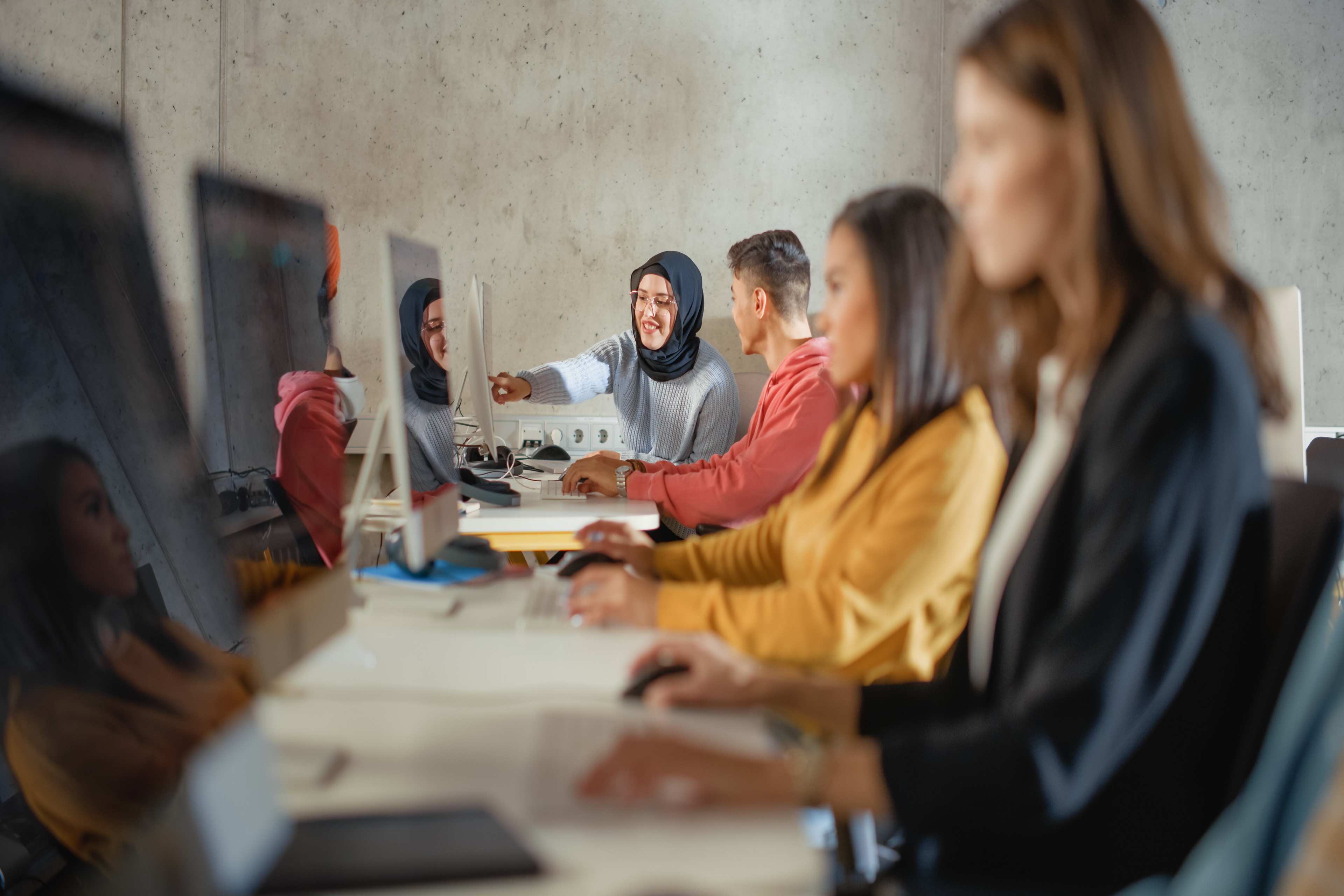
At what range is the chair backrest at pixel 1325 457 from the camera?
239cm

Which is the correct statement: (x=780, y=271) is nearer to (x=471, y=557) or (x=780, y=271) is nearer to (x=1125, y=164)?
(x=471, y=557)

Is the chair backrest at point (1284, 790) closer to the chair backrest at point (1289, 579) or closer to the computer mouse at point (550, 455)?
the chair backrest at point (1289, 579)

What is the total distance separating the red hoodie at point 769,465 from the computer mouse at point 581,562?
0.79m

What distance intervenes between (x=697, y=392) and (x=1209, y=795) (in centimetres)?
251

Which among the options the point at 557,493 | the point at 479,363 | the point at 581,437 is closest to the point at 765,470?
the point at 557,493

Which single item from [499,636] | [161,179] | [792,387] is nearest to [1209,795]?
[499,636]

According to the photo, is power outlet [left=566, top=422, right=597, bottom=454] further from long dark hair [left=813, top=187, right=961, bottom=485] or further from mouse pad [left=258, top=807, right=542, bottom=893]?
mouse pad [left=258, top=807, right=542, bottom=893]

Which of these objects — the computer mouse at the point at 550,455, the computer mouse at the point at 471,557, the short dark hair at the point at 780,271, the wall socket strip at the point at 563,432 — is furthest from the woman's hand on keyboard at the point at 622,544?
the wall socket strip at the point at 563,432

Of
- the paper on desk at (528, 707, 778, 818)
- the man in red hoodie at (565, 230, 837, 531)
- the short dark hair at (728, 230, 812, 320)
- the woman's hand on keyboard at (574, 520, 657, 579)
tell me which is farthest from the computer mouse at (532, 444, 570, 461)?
the paper on desk at (528, 707, 778, 818)

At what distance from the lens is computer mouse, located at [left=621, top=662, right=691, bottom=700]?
842 mm

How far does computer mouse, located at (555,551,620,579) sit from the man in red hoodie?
795 mm

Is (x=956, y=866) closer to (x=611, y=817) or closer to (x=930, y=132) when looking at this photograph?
(x=611, y=817)

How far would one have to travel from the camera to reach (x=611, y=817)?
0.62 metres

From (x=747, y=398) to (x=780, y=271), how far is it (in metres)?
0.74
